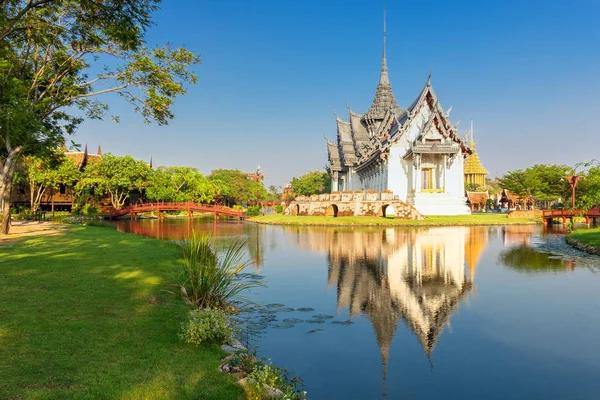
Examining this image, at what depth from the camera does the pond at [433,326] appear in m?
6.26

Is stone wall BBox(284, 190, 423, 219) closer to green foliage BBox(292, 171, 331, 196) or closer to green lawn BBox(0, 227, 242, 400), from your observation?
green lawn BBox(0, 227, 242, 400)

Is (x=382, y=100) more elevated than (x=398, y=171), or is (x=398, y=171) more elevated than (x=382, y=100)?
(x=382, y=100)

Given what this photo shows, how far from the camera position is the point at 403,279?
43.0 feet

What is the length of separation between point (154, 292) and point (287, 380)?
166 inches

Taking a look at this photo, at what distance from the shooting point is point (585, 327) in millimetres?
8664

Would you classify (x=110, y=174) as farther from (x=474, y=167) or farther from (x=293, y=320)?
(x=474, y=167)

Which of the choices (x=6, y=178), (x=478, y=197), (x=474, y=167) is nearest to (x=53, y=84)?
(x=6, y=178)

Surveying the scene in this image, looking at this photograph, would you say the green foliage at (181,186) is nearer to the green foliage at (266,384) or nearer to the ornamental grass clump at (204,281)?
the ornamental grass clump at (204,281)

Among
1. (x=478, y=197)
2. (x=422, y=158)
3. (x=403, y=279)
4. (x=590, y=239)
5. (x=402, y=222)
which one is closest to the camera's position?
(x=403, y=279)

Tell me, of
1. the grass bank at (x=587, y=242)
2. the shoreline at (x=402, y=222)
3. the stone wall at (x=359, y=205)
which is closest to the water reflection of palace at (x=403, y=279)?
the grass bank at (x=587, y=242)

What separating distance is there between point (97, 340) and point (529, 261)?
15.6 m

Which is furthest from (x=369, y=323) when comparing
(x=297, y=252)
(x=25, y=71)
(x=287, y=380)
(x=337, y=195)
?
(x=337, y=195)

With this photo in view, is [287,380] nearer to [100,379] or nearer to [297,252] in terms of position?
[100,379]

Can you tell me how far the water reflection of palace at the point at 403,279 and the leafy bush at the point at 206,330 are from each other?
2.59 metres
